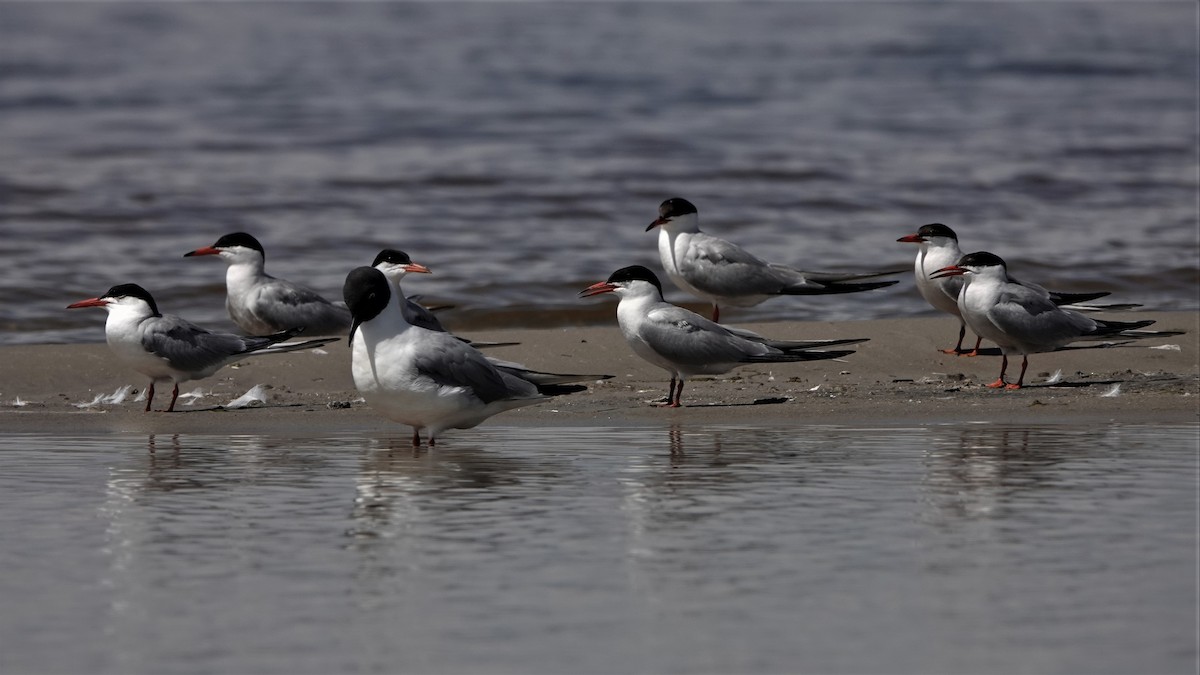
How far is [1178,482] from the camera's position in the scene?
18.8ft

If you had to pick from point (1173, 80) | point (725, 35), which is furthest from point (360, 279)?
point (725, 35)

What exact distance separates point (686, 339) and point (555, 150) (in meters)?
10.5

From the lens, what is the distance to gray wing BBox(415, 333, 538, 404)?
262 inches

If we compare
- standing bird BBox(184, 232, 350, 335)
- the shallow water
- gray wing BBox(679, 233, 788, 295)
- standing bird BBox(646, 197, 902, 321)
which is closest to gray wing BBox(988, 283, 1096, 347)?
standing bird BBox(646, 197, 902, 321)

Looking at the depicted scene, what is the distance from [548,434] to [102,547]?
8.56 ft

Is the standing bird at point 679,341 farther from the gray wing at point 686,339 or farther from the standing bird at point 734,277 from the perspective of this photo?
the standing bird at point 734,277

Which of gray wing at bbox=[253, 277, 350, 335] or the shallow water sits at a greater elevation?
gray wing at bbox=[253, 277, 350, 335]

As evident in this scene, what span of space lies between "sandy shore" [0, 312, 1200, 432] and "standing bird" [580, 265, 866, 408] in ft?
0.52

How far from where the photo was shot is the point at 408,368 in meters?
6.59

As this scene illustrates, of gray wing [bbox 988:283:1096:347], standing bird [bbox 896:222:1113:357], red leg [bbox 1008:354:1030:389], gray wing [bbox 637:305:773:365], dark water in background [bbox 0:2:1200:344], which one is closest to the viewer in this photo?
gray wing [bbox 637:305:773:365]

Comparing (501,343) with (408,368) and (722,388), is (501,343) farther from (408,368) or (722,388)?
(408,368)

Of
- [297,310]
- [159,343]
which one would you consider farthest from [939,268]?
[159,343]

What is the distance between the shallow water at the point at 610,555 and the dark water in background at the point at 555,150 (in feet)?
15.3

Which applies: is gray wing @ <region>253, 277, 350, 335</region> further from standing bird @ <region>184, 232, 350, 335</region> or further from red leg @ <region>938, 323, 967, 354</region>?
red leg @ <region>938, 323, 967, 354</region>
